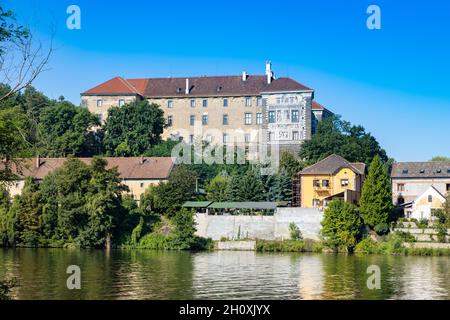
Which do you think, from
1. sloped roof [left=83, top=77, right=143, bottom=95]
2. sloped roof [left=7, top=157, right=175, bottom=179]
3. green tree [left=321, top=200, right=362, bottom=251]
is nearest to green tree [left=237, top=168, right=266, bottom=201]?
sloped roof [left=7, top=157, right=175, bottom=179]

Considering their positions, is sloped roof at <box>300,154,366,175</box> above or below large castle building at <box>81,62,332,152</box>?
below

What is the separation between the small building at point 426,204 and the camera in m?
50.6

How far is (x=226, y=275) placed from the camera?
32031 mm

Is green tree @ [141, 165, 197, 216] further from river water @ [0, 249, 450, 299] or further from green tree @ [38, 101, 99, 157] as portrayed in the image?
green tree @ [38, 101, 99, 157]

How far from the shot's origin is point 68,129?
216 feet

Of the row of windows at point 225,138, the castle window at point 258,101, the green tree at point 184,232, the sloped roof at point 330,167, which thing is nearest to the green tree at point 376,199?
the sloped roof at point 330,167

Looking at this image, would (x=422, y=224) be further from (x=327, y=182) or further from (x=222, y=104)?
(x=222, y=104)

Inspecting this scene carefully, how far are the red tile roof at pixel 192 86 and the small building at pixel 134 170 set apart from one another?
16.8 metres

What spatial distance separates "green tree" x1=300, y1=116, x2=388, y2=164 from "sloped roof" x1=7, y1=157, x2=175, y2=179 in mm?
12329

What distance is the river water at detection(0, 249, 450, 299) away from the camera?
26.3 meters

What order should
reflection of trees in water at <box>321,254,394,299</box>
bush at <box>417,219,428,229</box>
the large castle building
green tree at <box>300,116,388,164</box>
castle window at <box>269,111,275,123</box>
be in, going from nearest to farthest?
reflection of trees in water at <box>321,254,394,299</box>, bush at <box>417,219,428,229</box>, green tree at <box>300,116,388,164</box>, the large castle building, castle window at <box>269,111,275,123</box>

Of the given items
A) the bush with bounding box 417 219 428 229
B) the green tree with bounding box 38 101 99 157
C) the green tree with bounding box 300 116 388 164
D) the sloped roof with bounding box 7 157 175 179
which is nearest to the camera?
the bush with bounding box 417 219 428 229

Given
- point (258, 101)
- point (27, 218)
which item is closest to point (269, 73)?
point (258, 101)

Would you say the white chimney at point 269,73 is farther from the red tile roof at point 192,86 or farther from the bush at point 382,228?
the bush at point 382,228
